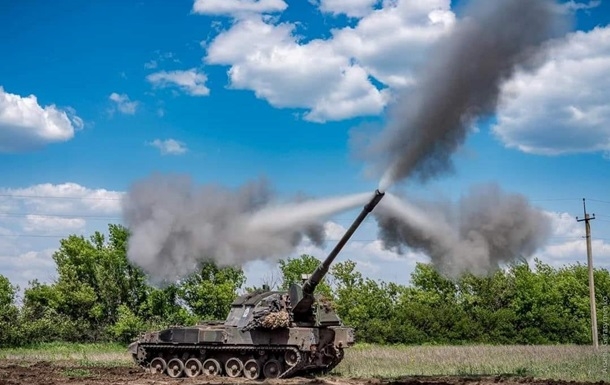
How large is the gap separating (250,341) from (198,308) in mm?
24362

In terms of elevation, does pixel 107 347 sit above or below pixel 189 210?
below

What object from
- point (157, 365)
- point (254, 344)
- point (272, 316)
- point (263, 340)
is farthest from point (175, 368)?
point (272, 316)

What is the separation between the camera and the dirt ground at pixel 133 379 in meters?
19.8

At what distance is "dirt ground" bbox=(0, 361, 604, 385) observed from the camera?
1981 centimetres

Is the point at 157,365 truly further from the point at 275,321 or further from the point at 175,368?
the point at 275,321

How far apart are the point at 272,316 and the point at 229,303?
920 inches

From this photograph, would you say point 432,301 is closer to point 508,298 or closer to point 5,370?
point 508,298

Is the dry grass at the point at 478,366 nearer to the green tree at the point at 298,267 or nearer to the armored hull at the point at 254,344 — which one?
the armored hull at the point at 254,344

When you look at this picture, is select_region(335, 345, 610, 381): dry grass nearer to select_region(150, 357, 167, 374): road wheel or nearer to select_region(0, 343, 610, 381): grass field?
Result: select_region(0, 343, 610, 381): grass field

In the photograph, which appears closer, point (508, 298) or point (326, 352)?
point (326, 352)

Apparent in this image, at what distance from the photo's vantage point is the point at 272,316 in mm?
23328

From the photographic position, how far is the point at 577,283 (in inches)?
2328

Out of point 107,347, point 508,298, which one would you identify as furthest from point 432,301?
point 107,347

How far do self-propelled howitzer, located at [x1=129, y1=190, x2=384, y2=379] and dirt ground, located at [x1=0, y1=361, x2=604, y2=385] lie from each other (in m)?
0.80
